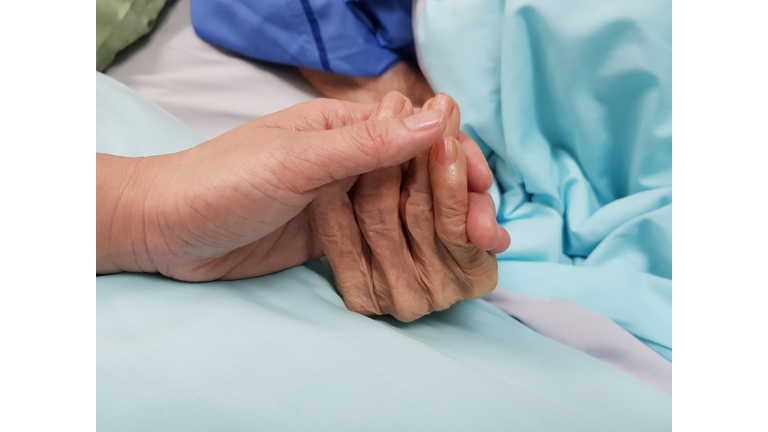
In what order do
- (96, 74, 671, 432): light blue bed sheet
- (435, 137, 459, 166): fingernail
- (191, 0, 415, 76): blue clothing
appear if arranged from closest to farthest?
1. (96, 74, 671, 432): light blue bed sheet
2. (435, 137, 459, 166): fingernail
3. (191, 0, 415, 76): blue clothing

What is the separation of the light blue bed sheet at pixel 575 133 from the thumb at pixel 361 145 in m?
0.34

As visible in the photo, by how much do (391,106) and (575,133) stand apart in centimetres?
43

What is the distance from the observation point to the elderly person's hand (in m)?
0.64

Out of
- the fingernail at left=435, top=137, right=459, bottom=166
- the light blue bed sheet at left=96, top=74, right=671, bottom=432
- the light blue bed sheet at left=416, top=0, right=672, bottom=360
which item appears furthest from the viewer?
the light blue bed sheet at left=416, top=0, right=672, bottom=360

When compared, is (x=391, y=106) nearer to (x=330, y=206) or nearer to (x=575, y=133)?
(x=330, y=206)

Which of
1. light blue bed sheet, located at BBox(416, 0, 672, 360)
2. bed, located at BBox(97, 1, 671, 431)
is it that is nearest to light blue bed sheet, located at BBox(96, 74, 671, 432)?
bed, located at BBox(97, 1, 671, 431)

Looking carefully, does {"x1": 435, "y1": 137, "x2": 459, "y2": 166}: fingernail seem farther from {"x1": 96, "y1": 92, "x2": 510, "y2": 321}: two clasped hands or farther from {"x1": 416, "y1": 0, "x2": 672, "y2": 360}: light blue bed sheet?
{"x1": 416, "y1": 0, "x2": 672, "y2": 360}: light blue bed sheet

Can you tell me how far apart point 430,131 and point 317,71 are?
21.2 inches

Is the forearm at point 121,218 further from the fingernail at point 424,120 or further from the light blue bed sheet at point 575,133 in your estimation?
the light blue bed sheet at point 575,133

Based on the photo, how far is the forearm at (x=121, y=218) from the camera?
636mm

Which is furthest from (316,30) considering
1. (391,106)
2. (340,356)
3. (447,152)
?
(340,356)

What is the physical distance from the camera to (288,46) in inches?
37.7

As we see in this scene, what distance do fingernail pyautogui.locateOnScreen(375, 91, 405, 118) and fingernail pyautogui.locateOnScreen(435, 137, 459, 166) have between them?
0.09 metres

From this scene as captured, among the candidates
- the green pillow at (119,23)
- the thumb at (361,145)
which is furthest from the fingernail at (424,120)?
the green pillow at (119,23)
